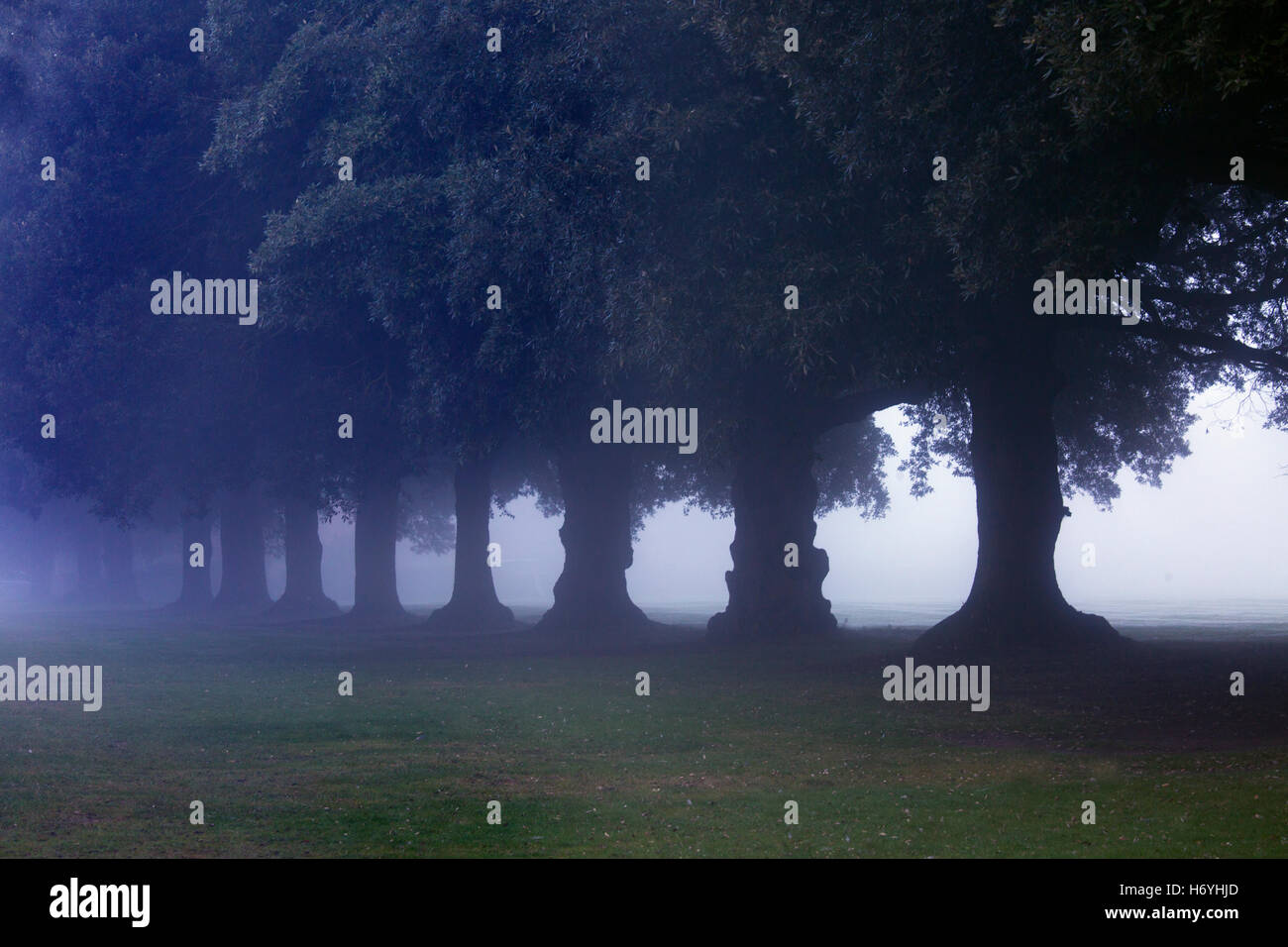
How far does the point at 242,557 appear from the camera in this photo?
6538cm

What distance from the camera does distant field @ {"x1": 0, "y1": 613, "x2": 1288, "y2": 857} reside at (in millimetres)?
12375

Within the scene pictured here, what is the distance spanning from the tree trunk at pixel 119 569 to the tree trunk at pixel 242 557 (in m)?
16.2

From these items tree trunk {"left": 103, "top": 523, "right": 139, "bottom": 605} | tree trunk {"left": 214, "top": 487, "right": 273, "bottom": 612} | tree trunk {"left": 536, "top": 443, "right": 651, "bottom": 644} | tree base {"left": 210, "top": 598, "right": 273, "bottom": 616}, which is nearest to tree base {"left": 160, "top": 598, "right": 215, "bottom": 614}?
tree base {"left": 210, "top": 598, "right": 273, "bottom": 616}

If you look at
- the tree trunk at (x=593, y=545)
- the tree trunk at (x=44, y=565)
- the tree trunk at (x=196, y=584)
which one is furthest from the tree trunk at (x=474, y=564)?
the tree trunk at (x=44, y=565)

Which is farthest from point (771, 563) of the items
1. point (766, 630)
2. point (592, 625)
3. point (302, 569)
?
point (302, 569)

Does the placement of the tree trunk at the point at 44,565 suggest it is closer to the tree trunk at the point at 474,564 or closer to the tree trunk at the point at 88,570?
the tree trunk at the point at 88,570

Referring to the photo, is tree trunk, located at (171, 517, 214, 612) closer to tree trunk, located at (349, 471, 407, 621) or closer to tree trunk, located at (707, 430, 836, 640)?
tree trunk, located at (349, 471, 407, 621)

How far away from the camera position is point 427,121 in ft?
93.7

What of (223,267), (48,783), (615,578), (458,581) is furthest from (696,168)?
(458,581)

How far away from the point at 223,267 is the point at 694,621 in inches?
954

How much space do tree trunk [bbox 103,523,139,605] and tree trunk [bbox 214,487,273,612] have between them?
16190 millimetres

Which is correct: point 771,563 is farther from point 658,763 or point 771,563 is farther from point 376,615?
point 376,615

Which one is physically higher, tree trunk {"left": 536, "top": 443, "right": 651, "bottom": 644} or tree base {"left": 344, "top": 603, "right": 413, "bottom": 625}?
tree trunk {"left": 536, "top": 443, "right": 651, "bottom": 644}

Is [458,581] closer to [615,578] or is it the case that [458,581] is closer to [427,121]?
[615,578]
